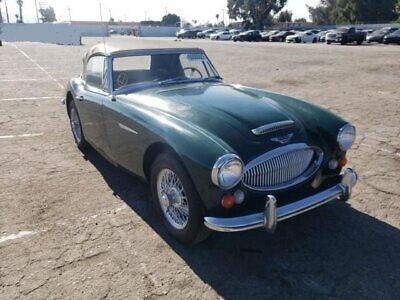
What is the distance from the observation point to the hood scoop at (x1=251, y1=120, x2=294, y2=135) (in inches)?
127

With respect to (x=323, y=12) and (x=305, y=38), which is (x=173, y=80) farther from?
(x=323, y=12)

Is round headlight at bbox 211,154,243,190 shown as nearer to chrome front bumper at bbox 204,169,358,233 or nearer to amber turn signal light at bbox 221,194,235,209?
amber turn signal light at bbox 221,194,235,209

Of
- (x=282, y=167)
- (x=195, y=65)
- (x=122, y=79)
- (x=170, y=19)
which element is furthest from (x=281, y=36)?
(x=170, y=19)

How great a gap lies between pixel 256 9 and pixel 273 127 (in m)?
87.7

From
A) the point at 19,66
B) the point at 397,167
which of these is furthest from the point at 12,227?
the point at 19,66

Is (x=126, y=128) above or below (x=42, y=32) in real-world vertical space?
below

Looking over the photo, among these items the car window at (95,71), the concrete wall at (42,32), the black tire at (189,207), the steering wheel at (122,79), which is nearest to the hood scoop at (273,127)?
the black tire at (189,207)

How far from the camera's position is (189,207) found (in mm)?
3105

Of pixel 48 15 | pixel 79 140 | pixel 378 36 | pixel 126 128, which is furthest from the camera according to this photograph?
pixel 48 15

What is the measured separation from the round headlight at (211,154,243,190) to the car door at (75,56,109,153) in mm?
1980

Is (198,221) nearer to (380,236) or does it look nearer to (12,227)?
(380,236)

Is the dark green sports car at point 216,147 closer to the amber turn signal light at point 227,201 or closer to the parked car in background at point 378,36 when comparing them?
the amber turn signal light at point 227,201

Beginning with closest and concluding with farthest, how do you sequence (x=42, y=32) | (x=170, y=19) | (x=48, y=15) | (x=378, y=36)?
(x=378, y=36) < (x=42, y=32) < (x=170, y=19) < (x=48, y=15)

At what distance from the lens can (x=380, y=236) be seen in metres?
3.43
